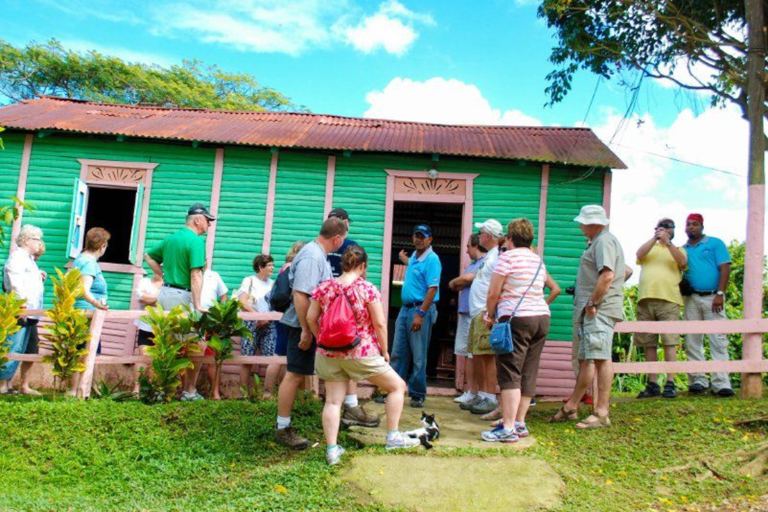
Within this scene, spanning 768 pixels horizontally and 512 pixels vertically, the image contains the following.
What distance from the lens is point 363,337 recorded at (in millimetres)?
4195

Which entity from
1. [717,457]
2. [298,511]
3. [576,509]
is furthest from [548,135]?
[298,511]

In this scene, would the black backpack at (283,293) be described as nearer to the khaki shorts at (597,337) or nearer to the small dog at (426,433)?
the small dog at (426,433)

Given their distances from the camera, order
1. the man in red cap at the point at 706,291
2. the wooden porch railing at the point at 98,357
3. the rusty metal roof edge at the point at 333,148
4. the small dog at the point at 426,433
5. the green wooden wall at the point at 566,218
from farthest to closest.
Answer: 1. the green wooden wall at the point at 566,218
2. the rusty metal roof edge at the point at 333,148
3. the man in red cap at the point at 706,291
4. the wooden porch railing at the point at 98,357
5. the small dog at the point at 426,433

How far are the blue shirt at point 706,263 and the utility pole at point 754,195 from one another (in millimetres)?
255

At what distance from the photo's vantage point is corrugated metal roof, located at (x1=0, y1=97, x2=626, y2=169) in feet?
26.6

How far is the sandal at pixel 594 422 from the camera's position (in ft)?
17.1

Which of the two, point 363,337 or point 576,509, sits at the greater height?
point 363,337

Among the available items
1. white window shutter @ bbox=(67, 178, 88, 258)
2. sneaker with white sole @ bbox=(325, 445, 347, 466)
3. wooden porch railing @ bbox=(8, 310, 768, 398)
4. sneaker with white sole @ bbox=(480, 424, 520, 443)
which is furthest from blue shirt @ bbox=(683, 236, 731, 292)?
white window shutter @ bbox=(67, 178, 88, 258)

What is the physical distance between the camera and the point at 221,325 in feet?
18.9

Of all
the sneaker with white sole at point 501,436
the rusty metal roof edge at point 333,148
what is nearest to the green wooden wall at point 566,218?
the rusty metal roof edge at point 333,148

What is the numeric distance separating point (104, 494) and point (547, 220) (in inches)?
242

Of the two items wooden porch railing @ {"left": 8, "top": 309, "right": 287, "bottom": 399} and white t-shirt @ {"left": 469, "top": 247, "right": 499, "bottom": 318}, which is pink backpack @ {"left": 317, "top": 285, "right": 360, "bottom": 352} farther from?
white t-shirt @ {"left": 469, "top": 247, "right": 499, "bottom": 318}

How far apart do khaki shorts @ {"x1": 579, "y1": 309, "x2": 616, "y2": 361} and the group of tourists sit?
0.04 feet

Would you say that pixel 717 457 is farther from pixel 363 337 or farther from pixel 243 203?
pixel 243 203
